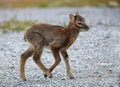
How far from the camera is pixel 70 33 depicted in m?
12.7

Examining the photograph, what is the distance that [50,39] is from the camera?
41.0 feet

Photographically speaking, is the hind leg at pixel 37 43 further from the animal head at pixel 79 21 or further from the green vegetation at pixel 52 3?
the green vegetation at pixel 52 3

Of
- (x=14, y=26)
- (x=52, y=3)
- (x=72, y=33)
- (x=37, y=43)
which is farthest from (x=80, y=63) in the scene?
(x=52, y=3)

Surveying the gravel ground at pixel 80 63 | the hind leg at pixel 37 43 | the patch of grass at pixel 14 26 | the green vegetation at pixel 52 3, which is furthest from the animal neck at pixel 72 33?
the green vegetation at pixel 52 3

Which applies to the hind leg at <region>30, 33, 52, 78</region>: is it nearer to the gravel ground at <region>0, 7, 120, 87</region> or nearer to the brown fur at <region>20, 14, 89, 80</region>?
the brown fur at <region>20, 14, 89, 80</region>

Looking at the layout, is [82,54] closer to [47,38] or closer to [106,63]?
[106,63]

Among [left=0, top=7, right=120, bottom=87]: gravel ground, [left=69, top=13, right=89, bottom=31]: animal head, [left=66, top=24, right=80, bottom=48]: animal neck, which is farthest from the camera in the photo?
[left=66, top=24, right=80, bottom=48]: animal neck

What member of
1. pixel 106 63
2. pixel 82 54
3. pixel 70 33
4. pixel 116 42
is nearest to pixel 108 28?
pixel 116 42

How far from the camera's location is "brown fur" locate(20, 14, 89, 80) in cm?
1233

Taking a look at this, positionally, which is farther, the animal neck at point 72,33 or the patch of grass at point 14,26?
the patch of grass at point 14,26

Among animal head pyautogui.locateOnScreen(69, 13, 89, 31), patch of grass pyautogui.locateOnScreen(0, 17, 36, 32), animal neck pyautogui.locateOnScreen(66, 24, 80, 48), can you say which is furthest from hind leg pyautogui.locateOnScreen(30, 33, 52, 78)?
patch of grass pyautogui.locateOnScreen(0, 17, 36, 32)

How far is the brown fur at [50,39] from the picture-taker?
1233 cm

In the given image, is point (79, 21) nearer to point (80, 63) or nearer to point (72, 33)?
point (72, 33)

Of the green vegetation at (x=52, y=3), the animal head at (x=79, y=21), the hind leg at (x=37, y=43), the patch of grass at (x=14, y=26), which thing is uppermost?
the animal head at (x=79, y=21)
